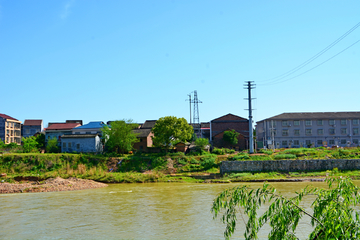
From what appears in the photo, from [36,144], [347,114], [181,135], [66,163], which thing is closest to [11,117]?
[36,144]

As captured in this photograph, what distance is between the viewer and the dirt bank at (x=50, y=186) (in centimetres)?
3183

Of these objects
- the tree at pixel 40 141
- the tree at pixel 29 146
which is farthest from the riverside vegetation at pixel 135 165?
the tree at pixel 40 141

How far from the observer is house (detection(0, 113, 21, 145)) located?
228 feet

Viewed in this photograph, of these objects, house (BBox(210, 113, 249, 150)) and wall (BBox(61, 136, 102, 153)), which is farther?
house (BBox(210, 113, 249, 150))

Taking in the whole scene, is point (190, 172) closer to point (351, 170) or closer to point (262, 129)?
point (351, 170)

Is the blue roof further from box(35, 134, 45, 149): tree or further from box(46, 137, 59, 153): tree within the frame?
box(35, 134, 45, 149): tree

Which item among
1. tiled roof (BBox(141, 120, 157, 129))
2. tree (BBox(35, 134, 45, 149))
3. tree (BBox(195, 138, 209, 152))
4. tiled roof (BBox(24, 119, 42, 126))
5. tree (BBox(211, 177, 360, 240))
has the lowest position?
tree (BBox(211, 177, 360, 240))

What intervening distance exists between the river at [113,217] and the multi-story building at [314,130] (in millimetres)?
38251

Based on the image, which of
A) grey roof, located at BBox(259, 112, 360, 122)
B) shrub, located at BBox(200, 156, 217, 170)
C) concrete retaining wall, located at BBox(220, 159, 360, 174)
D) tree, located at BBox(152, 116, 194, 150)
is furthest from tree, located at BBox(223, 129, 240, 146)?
concrete retaining wall, located at BBox(220, 159, 360, 174)

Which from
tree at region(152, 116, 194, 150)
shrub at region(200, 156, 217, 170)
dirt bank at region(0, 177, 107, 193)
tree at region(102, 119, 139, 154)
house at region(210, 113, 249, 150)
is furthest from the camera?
house at region(210, 113, 249, 150)

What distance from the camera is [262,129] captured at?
225 ft

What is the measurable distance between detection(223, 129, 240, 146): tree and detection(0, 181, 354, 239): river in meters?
29.8

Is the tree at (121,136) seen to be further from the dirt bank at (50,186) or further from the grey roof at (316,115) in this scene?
the grey roof at (316,115)

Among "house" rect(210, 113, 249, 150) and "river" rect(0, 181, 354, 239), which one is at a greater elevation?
"house" rect(210, 113, 249, 150)
